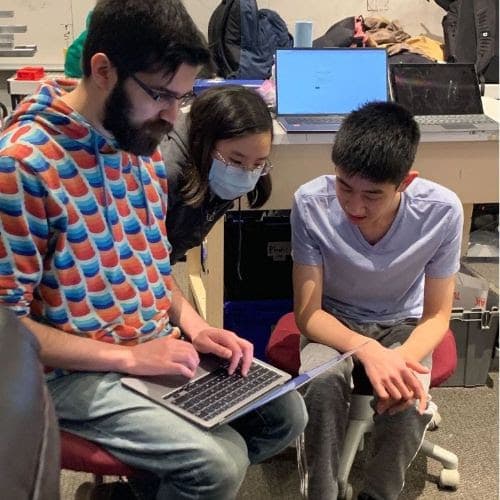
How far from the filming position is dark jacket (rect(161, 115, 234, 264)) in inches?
58.8

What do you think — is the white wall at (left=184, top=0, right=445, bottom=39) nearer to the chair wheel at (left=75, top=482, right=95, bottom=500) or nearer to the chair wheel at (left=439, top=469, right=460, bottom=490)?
the chair wheel at (left=439, top=469, right=460, bottom=490)

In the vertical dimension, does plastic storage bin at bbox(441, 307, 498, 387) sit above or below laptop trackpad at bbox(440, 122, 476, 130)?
below

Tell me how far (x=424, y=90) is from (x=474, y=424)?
1046 millimetres

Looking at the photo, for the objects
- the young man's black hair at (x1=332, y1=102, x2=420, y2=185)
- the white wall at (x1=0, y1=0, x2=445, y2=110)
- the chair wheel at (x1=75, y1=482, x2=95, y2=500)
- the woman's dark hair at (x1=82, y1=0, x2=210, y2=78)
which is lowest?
the chair wheel at (x1=75, y1=482, x2=95, y2=500)

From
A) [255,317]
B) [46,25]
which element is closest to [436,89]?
[255,317]

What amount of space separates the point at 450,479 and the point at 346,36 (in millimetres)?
2418

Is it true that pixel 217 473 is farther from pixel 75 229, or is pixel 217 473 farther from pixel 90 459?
pixel 75 229

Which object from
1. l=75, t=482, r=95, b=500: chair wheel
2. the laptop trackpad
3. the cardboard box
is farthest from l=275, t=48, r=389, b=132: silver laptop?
l=75, t=482, r=95, b=500: chair wheel

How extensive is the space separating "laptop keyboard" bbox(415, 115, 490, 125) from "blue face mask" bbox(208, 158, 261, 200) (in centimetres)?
77

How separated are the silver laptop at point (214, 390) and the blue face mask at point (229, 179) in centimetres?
44

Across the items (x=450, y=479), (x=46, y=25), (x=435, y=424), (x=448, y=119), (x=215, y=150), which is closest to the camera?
(x=215, y=150)

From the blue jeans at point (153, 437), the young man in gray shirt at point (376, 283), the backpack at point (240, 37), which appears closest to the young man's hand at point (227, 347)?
the blue jeans at point (153, 437)

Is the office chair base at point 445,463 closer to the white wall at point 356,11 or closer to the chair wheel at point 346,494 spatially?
the chair wheel at point 346,494

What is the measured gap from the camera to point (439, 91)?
7.11 ft
